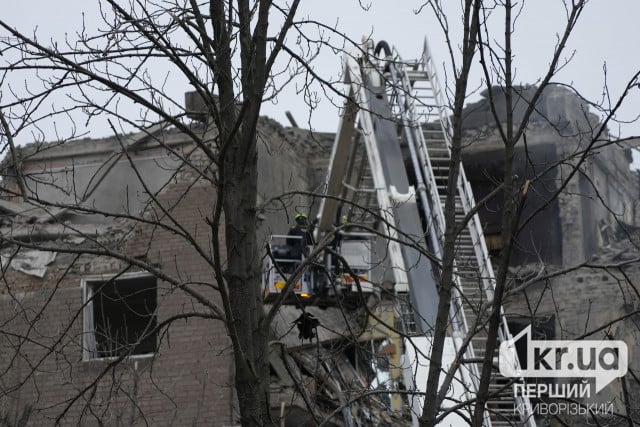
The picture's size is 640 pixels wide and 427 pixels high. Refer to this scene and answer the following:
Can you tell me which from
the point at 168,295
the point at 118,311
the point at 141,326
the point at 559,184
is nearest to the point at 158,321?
the point at 168,295

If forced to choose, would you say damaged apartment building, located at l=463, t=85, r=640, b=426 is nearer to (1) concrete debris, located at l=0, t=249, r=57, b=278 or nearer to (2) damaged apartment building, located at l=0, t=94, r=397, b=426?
(2) damaged apartment building, located at l=0, t=94, r=397, b=426

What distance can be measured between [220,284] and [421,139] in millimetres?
11154

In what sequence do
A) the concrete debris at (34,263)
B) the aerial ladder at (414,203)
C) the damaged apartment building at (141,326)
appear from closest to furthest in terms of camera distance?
the aerial ladder at (414,203)
the damaged apartment building at (141,326)
the concrete debris at (34,263)

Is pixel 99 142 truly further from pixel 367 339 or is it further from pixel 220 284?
pixel 220 284

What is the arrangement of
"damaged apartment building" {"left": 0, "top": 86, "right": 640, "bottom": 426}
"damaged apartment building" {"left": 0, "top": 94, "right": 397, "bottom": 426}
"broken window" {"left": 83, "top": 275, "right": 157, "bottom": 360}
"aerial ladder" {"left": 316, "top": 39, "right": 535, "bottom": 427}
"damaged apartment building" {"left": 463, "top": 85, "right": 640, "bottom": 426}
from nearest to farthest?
"aerial ladder" {"left": 316, "top": 39, "right": 535, "bottom": 427}
"damaged apartment building" {"left": 0, "top": 86, "right": 640, "bottom": 426}
"damaged apartment building" {"left": 0, "top": 94, "right": 397, "bottom": 426}
"broken window" {"left": 83, "top": 275, "right": 157, "bottom": 360}
"damaged apartment building" {"left": 463, "top": 85, "right": 640, "bottom": 426}

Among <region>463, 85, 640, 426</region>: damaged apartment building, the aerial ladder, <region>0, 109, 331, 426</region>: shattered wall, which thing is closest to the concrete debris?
<region>0, 109, 331, 426</region>: shattered wall

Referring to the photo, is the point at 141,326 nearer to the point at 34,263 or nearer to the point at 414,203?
the point at 34,263

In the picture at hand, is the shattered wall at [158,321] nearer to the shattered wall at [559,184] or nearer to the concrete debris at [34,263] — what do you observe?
the concrete debris at [34,263]

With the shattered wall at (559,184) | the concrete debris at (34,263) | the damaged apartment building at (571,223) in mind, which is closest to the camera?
the concrete debris at (34,263)

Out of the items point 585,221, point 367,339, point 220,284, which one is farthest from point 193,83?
point 585,221

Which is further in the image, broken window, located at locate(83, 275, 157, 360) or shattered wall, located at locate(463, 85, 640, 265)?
shattered wall, located at locate(463, 85, 640, 265)

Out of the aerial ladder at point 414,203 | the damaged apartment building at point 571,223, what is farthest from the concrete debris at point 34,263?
the damaged apartment building at point 571,223

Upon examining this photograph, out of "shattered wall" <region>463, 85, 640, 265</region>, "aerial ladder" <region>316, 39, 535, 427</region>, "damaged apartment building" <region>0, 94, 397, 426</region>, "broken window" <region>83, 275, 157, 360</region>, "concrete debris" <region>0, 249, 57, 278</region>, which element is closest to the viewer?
"aerial ladder" <region>316, 39, 535, 427</region>

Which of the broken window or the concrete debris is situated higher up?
the concrete debris
